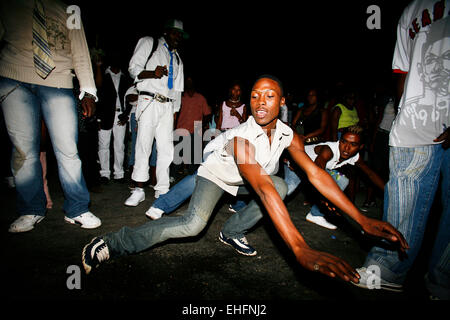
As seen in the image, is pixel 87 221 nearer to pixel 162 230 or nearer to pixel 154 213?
pixel 154 213

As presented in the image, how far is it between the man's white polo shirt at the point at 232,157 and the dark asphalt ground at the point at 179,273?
76 centimetres

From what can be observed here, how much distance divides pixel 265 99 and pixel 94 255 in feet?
6.31

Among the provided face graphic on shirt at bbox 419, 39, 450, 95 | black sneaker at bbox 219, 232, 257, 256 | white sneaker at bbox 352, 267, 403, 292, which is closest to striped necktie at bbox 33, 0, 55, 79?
black sneaker at bbox 219, 232, 257, 256

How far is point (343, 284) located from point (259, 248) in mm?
850

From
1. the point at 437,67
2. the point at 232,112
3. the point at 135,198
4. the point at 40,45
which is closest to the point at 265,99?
the point at 437,67

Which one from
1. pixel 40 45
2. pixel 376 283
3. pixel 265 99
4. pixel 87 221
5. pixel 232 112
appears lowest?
pixel 376 283

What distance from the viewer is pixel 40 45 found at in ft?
7.45

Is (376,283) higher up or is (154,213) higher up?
(154,213)

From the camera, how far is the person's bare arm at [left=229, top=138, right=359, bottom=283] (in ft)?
3.49

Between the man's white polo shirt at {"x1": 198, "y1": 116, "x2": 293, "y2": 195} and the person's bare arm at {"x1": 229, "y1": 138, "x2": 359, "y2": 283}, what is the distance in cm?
21

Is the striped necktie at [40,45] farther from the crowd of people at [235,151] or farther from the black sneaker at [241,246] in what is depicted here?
the black sneaker at [241,246]

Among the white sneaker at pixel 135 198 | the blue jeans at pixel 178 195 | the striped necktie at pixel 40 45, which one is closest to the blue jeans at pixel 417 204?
the blue jeans at pixel 178 195
